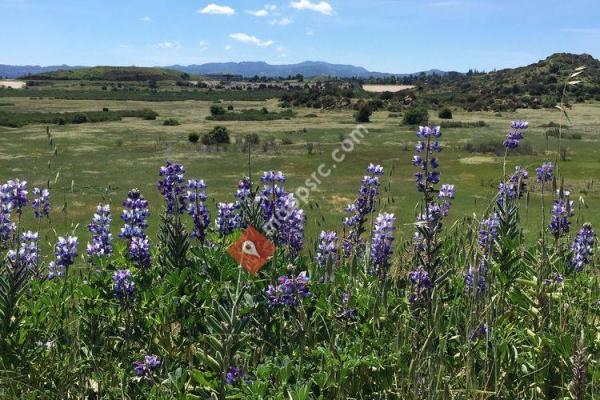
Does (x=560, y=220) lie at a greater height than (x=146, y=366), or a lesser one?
greater

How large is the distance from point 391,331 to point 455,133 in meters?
45.3

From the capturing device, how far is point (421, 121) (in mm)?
55219

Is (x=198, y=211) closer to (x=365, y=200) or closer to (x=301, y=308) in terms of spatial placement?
(x=365, y=200)

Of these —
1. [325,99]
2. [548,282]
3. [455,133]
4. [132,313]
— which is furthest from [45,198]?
[325,99]

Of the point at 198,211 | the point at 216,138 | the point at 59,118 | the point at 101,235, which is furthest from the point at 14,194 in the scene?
the point at 59,118

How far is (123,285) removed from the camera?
326 centimetres

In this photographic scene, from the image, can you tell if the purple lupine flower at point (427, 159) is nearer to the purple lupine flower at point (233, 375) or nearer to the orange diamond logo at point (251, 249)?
the orange diamond logo at point (251, 249)

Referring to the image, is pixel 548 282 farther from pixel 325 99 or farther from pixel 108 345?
pixel 325 99

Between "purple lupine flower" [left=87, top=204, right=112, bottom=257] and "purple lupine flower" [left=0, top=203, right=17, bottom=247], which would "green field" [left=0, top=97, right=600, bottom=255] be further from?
"purple lupine flower" [left=0, top=203, right=17, bottom=247]

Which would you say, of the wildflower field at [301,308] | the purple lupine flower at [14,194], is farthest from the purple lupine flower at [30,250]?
the purple lupine flower at [14,194]

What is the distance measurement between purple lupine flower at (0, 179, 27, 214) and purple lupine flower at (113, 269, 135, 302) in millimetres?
1496

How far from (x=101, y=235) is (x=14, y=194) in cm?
75

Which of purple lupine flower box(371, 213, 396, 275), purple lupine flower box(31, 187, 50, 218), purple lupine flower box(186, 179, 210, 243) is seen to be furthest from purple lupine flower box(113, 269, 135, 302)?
purple lupine flower box(31, 187, 50, 218)

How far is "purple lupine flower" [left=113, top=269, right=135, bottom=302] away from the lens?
324cm
